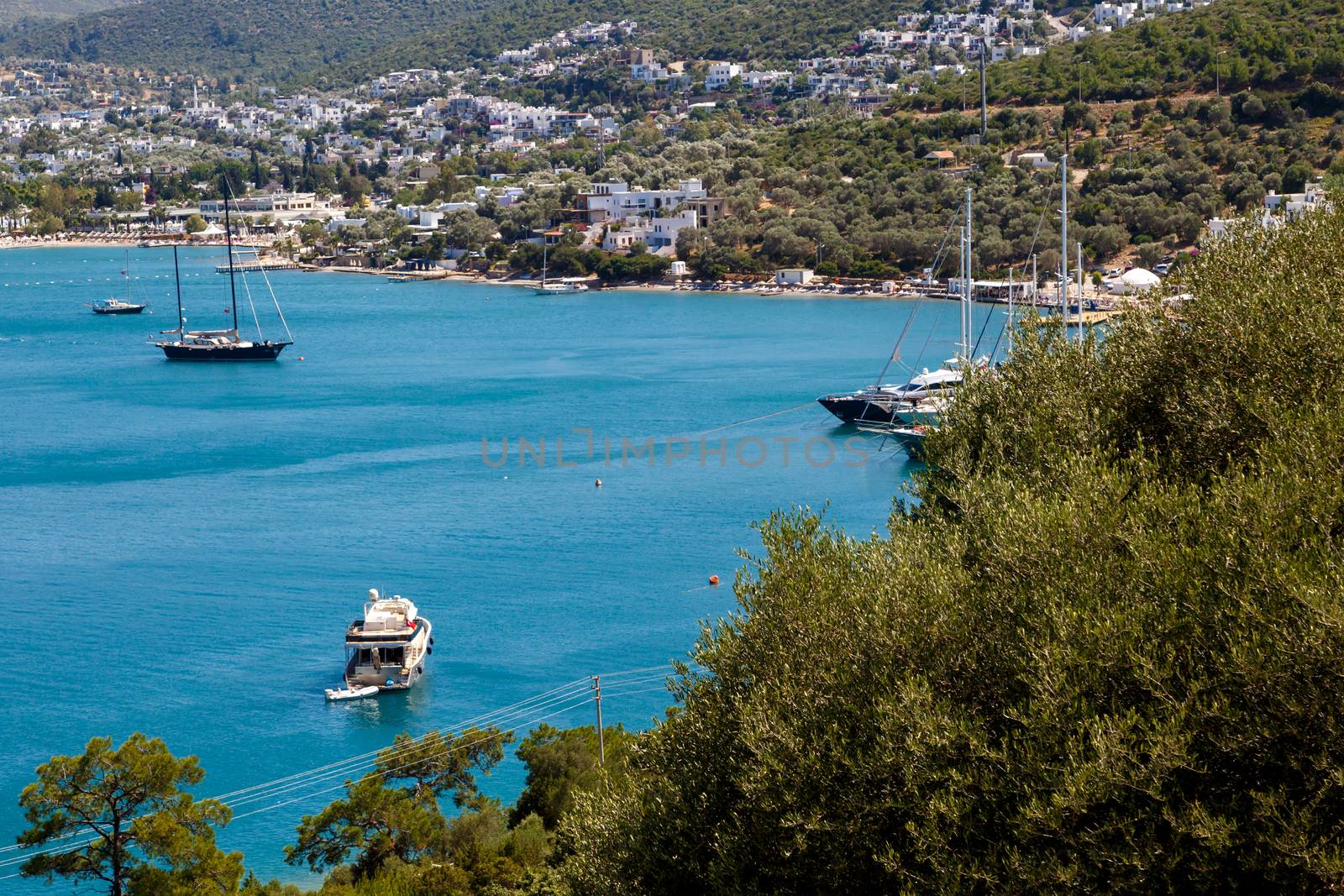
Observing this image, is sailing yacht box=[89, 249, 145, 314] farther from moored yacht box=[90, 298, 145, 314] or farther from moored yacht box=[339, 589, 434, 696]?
moored yacht box=[339, 589, 434, 696]

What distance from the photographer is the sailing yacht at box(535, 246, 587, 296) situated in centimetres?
6000

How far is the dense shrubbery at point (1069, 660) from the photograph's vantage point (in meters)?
4.94

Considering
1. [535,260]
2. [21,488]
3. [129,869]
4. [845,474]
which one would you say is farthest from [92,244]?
[129,869]

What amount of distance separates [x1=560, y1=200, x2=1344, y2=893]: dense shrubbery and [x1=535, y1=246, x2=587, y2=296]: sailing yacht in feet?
175

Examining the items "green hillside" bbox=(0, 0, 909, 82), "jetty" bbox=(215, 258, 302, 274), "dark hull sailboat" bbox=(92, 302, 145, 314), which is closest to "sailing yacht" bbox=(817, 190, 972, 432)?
"dark hull sailboat" bbox=(92, 302, 145, 314)

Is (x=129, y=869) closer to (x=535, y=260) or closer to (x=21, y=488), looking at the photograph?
(x=21, y=488)

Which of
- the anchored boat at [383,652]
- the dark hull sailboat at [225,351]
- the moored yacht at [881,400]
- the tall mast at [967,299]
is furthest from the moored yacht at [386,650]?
the dark hull sailboat at [225,351]

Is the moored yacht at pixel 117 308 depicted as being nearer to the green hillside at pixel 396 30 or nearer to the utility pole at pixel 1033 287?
the utility pole at pixel 1033 287

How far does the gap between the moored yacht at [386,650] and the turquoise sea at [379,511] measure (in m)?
0.28

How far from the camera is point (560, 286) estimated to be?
6072 cm

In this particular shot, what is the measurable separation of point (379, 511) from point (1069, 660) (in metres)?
20.4

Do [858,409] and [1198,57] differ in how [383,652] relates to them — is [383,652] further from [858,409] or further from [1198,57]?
[1198,57]

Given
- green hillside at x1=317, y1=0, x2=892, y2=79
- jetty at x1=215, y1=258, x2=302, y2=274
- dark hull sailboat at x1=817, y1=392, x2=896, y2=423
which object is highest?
green hillside at x1=317, y1=0, x2=892, y2=79

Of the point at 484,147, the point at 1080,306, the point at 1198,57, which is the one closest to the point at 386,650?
the point at 1080,306
